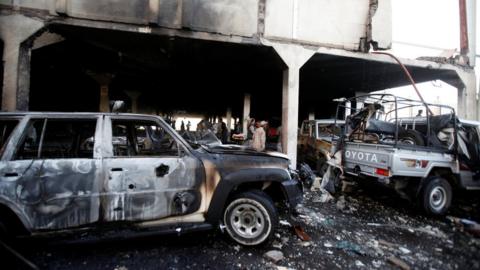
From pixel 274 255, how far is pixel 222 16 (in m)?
6.19

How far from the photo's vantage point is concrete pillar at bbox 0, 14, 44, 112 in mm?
5934

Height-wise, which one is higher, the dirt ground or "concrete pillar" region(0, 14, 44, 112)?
"concrete pillar" region(0, 14, 44, 112)

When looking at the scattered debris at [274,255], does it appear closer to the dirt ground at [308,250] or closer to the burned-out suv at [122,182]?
the dirt ground at [308,250]

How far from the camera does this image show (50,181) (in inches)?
109

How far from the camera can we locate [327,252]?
3.44 metres

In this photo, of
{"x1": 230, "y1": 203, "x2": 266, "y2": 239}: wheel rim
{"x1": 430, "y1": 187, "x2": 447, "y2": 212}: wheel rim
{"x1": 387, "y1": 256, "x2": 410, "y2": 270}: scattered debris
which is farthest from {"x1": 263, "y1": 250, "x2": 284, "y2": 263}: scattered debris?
{"x1": 430, "y1": 187, "x2": 447, "y2": 212}: wheel rim

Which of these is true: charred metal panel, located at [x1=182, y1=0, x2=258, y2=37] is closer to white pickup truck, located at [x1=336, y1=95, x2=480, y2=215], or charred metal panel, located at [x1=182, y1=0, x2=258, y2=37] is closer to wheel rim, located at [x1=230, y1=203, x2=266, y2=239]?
white pickup truck, located at [x1=336, y1=95, x2=480, y2=215]

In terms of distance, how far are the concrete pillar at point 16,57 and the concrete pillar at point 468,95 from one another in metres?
13.5

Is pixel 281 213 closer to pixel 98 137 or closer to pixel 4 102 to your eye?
pixel 98 137

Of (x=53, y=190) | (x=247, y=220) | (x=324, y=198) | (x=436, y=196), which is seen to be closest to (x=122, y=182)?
(x=53, y=190)

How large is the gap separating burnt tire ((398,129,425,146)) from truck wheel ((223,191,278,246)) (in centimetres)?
393

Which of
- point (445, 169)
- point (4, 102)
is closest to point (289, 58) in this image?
point (445, 169)

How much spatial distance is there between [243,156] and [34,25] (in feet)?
20.5

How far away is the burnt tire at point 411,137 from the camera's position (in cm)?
544
